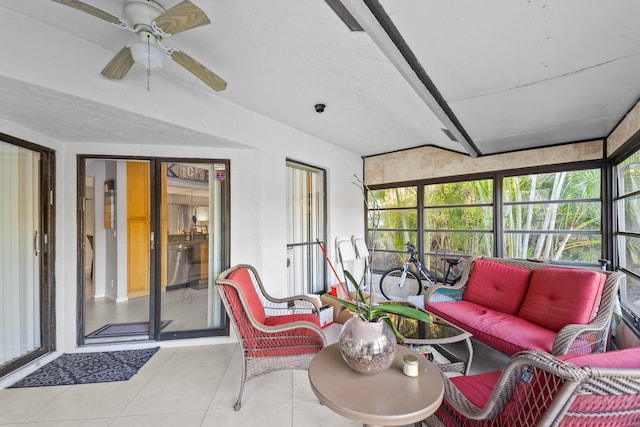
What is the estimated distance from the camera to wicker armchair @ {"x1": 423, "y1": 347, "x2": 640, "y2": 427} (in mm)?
836

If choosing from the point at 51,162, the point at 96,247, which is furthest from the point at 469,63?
the point at 96,247

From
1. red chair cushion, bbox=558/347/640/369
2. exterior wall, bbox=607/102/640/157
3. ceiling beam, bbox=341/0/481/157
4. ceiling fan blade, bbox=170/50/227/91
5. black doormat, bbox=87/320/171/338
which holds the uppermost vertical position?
ceiling beam, bbox=341/0/481/157

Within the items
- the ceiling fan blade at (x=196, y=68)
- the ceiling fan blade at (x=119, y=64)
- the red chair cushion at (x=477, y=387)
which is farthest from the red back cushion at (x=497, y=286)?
the ceiling fan blade at (x=119, y=64)

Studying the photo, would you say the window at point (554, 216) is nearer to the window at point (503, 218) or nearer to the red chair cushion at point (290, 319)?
the window at point (503, 218)

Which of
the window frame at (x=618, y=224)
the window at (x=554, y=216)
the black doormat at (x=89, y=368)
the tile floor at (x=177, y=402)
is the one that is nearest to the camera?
the tile floor at (x=177, y=402)

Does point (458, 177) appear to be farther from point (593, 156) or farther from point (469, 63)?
point (469, 63)

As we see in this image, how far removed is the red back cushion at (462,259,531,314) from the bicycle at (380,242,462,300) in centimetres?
107

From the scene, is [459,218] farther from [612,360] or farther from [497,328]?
[612,360]

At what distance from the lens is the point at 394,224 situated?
500 cm

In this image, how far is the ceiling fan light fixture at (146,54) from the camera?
1.58 m

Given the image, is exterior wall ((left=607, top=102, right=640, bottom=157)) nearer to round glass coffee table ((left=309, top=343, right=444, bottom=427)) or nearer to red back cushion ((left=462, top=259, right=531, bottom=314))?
red back cushion ((left=462, top=259, right=531, bottom=314))

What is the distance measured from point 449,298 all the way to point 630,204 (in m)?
2.05

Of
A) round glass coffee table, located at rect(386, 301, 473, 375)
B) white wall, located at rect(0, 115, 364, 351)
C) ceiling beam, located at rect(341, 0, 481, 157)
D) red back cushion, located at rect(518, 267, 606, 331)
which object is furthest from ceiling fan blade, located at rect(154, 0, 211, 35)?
red back cushion, located at rect(518, 267, 606, 331)

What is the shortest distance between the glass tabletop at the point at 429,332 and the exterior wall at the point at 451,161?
9.01ft
